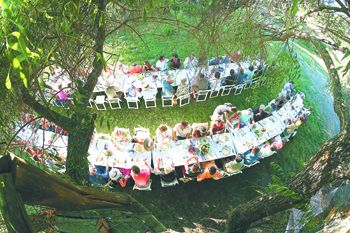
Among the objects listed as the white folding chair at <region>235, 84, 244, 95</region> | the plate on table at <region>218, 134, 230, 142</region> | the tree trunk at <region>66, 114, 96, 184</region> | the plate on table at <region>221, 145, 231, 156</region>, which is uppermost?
the white folding chair at <region>235, 84, 244, 95</region>

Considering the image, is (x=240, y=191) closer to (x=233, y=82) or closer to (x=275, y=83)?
(x=275, y=83)

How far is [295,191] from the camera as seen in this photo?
3.16m

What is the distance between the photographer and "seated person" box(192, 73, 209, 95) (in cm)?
855

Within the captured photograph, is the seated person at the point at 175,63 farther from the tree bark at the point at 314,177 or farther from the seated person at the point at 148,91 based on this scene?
the tree bark at the point at 314,177

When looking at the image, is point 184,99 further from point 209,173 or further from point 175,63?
point 209,173

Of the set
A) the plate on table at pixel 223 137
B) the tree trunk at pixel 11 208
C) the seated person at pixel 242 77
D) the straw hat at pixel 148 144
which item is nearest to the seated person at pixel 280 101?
the seated person at pixel 242 77

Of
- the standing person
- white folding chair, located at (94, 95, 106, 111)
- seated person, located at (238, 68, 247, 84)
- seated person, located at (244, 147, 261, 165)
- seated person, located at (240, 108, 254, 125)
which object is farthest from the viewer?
seated person, located at (238, 68, 247, 84)

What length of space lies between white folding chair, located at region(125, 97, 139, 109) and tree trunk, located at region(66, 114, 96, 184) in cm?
471

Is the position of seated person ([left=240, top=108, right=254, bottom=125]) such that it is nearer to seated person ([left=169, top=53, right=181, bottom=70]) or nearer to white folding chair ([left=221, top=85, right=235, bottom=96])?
white folding chair ([left=221, top=85, right=235, bottom=96])

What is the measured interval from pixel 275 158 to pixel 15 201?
6388 millimetres

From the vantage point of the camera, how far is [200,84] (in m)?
8.64

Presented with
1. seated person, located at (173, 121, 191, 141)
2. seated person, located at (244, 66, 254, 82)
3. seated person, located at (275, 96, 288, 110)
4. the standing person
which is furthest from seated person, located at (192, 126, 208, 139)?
seated person, located at (244, 66, 254, 82)

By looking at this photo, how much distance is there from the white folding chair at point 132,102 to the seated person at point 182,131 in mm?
1575

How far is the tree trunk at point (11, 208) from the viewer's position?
2.47 m
